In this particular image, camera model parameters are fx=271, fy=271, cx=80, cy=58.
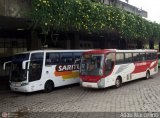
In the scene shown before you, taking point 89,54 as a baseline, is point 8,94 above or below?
below

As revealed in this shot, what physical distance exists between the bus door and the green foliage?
1720 mm

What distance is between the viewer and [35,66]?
16250 mm

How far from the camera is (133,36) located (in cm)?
2455

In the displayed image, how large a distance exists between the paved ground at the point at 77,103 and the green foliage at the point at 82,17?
401cm

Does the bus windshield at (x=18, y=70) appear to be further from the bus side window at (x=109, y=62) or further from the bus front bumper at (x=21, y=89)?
the bus side window at (x=109, y=62)

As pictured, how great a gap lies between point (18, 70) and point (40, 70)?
1.31 meters

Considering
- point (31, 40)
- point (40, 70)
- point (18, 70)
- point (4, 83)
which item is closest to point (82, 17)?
point (40, 70)

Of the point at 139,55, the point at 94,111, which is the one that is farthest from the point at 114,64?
the point at 94,111

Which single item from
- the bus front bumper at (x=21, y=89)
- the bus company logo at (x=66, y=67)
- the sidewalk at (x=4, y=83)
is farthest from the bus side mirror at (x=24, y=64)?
the sidewalk at (x=4, y=83)

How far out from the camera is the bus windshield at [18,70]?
1585 cm

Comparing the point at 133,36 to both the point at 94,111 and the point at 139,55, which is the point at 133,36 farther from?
the point at 94,111

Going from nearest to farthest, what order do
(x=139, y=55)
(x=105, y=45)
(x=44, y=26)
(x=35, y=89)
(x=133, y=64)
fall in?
(x=44, y=26) < (x=35, y=89) < (x=133, y=64) < (x=139, y=55) < (x=105, y=45)

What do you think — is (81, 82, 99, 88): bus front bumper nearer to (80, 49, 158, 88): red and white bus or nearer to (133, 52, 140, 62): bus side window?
(80, 49, 158, 88): red and white bus

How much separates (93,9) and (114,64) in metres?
3.87
